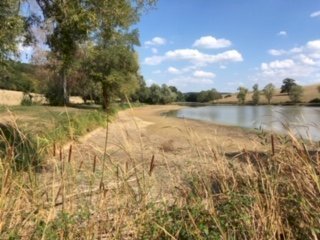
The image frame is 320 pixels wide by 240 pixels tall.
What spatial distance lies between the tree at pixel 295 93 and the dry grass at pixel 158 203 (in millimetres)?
94436

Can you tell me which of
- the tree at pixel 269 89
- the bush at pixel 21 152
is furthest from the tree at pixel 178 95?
the bush at pixel 21 152

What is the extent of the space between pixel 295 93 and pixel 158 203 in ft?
327

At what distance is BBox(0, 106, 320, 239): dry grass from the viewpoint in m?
3.62

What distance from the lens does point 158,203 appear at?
4.20m

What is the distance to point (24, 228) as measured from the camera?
3.65m

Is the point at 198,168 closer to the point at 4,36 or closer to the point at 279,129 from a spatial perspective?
the point at 279,129

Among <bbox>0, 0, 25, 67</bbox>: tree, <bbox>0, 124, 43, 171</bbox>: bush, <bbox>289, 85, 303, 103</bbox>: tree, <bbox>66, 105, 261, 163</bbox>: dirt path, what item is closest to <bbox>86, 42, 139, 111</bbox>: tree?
<bbox>0, 0, 25, 67</bbox>: tree

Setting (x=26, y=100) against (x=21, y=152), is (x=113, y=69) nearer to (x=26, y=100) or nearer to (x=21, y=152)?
(x=26, y=100)

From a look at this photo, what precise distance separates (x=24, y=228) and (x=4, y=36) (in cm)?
909

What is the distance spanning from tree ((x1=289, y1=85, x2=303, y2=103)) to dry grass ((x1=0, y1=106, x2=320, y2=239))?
94436 mm

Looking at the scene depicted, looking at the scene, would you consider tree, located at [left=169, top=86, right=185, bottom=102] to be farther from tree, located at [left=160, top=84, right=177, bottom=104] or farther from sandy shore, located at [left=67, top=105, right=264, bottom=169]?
sandy shore, located at [left=67, top=105, right=264, bottom=169]

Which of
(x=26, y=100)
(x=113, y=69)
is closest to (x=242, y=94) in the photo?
(x=113, y=69)

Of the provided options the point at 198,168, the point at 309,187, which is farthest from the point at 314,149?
the point at 198,168

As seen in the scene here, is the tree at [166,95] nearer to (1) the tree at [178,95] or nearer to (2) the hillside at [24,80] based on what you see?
(1) the tree at [178,95]
